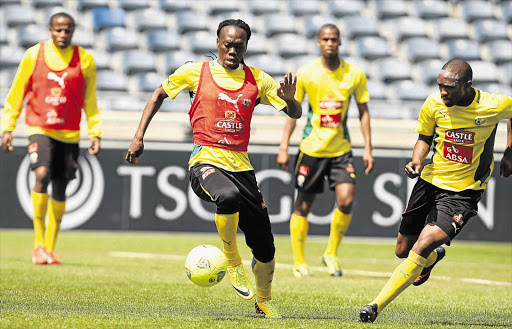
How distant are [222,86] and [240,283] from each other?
1.43m

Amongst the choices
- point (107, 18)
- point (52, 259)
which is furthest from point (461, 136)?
point (107, 18)

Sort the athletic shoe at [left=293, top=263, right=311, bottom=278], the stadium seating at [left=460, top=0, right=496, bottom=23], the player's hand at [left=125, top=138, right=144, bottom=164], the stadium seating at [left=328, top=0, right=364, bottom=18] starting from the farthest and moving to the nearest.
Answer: the stadium seating at [left=460, top=0, right=496, bottom=23] → the stadium seating at [left=328, top=0, right=364, bottom=18] → the athletic shoe at [left=293, top=263, right=311, bottom=278] → the player's hand at [left=125, top=138, right=144, bottom=164]

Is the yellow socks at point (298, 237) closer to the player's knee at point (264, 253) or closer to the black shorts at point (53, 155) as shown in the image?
the black shorts at point (53, 155)

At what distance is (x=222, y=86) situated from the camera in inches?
253

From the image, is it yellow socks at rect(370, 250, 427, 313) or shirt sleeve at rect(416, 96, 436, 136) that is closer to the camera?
yellow socks at rect(370, 250, 427, 313)

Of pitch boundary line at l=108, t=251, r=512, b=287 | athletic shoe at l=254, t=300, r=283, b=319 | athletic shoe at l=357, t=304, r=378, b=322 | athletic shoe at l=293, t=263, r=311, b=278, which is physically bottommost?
pitch boundary line at l=108, t=251, r=512, b=287

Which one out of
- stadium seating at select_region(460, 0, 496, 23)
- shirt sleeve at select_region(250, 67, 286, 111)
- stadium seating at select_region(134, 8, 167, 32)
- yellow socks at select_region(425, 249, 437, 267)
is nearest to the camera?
shirt sleeve at select_region(250, 67, 286, 111)

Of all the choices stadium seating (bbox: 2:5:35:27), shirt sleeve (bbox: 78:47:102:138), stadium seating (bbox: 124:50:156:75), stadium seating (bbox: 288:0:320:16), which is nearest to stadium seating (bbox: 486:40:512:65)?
stadium seating (bbox: 288:0:320:16)

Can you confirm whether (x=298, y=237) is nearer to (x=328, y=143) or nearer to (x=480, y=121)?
(x=328, y=143)

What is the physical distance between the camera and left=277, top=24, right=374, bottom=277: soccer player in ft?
31.6

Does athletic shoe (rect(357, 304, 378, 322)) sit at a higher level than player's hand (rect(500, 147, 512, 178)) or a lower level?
lower

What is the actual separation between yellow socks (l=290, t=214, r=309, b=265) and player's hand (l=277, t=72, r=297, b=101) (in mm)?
3539

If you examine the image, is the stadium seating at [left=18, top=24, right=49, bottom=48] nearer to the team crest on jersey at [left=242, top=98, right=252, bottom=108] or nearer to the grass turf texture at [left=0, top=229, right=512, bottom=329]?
the grass turf texture at [left=0, top=229, right=512, bottom=329]

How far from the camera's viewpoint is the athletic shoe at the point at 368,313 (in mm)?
5922
